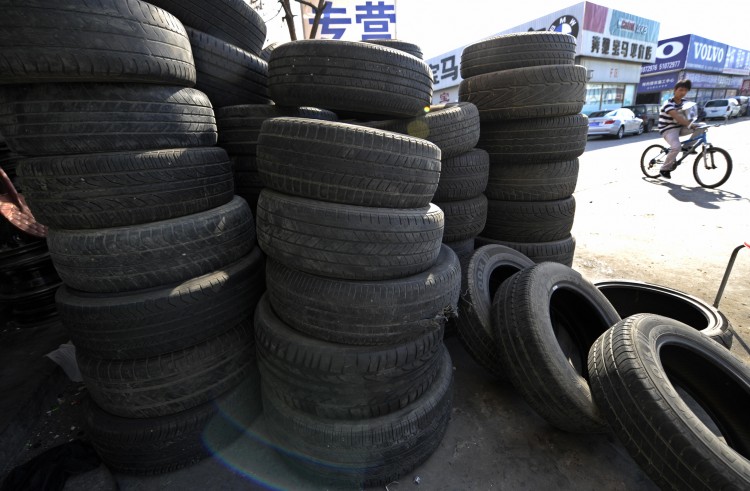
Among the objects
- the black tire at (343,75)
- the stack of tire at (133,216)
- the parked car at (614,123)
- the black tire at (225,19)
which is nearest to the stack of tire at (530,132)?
the black tire at (343,75)

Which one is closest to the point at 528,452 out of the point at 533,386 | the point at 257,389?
the point at 533,386

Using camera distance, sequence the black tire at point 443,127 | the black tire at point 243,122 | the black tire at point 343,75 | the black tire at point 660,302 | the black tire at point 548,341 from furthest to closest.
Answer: the black tire at point 443,127 < the black tire at point 660,302 < the black tire at point 243,122 < the black tire at point 343,75 < the black tire at point 548,341

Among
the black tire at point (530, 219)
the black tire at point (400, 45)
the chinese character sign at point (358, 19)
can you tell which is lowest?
the black tire at point (530, 219)

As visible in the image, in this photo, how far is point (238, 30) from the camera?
2811mm

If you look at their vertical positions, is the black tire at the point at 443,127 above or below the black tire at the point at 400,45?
below

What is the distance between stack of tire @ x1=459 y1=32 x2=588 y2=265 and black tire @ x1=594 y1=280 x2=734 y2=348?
64 cm

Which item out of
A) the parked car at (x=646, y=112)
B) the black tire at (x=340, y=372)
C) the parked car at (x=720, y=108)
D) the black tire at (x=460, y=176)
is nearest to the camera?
the black tire at (x=340, y=372)

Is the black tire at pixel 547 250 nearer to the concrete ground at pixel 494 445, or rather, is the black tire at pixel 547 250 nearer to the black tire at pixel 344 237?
the concrete ground at pixel 494 445

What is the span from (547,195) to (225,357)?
3.33m

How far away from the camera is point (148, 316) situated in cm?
188

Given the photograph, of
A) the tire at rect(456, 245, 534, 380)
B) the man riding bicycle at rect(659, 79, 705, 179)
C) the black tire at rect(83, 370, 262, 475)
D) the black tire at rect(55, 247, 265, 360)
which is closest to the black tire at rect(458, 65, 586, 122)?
the tire at rect(456, 245, 534, 380)

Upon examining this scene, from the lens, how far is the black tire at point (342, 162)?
1.66m

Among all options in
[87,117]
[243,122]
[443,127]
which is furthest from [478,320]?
[87,117]

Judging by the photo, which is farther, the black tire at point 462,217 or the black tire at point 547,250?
the black tire at point 547,250
